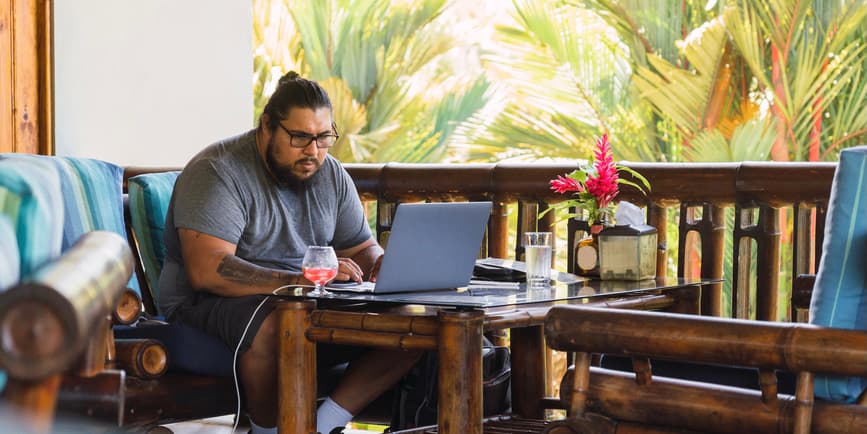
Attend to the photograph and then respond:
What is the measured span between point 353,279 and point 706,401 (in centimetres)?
87

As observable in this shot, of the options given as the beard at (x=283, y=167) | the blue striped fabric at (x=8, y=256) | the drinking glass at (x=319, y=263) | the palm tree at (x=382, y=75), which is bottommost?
the drinking glass at (x=319, y=263)

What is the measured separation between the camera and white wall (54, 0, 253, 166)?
3.87 metres

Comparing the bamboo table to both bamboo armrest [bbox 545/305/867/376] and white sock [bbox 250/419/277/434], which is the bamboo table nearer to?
bamboo armrest [bbox 545/305/867/376]

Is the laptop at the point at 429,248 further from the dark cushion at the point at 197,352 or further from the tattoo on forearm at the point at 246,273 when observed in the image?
the dark cushion at the point at 197,352

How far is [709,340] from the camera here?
1.87 metres

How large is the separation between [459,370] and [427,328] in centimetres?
10

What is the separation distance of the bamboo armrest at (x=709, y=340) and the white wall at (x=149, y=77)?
2422 mm

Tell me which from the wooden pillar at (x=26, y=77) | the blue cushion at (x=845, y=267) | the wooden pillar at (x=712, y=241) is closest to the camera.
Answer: the blue cushion at (x=845, y=267)

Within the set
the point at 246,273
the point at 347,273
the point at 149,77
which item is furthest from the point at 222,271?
the point at 149,77

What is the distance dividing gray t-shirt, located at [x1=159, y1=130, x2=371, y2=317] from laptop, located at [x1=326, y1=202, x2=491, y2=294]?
15.4 inches

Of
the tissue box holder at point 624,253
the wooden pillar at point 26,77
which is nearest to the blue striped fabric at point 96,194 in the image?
the wooden pillar at point 26,77

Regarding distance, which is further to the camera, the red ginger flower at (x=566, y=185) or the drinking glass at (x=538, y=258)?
the red ginger flower at (x=566, y=185)

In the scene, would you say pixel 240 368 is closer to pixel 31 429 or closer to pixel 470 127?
pixel 31 429

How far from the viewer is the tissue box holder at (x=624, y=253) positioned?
8.82 feet
